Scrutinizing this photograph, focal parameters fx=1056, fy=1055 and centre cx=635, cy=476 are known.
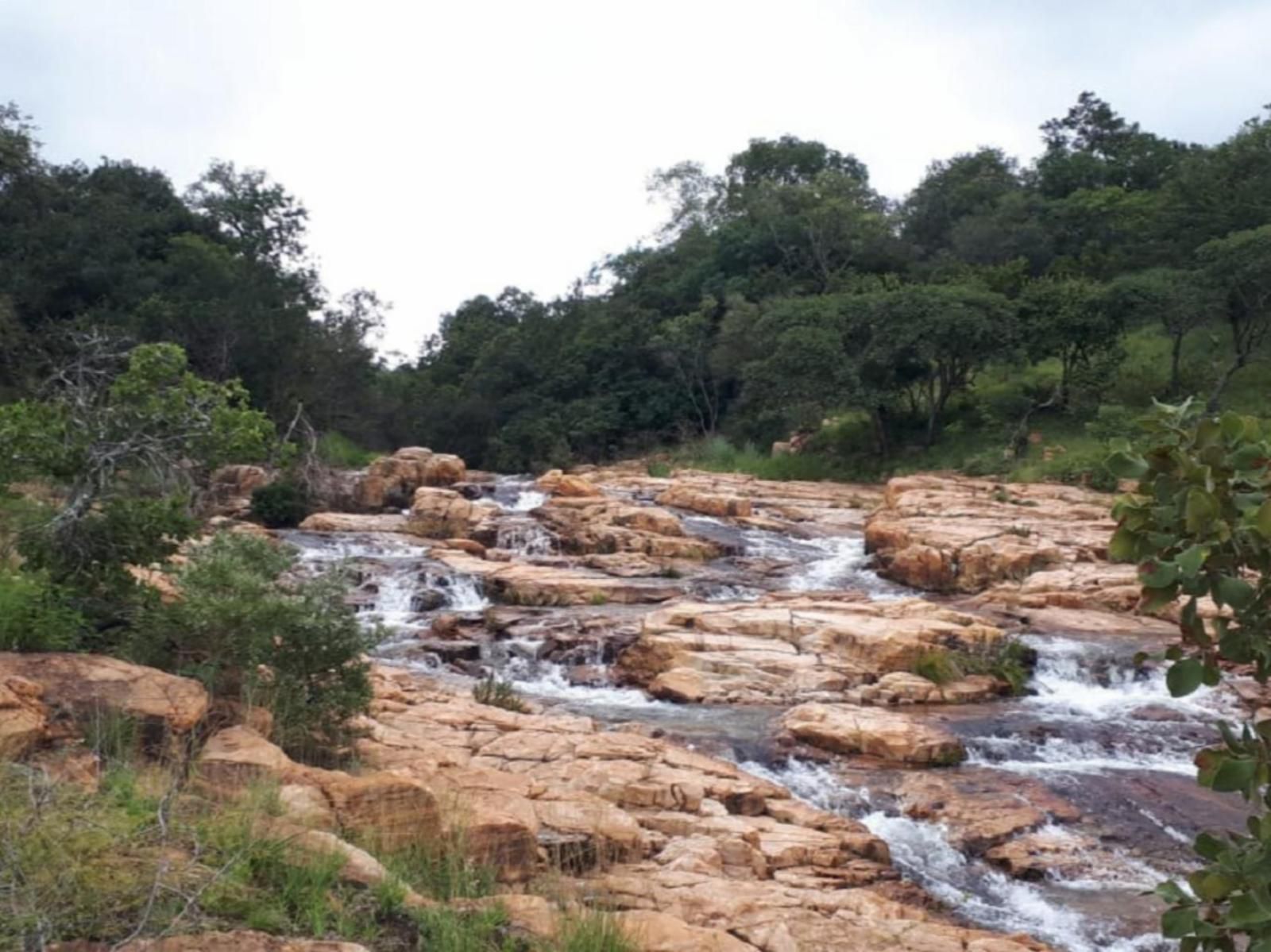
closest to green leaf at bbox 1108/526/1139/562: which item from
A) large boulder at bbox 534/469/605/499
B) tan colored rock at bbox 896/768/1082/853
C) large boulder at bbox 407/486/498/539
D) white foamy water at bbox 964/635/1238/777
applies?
tan colored rock at bbox 896/768/1082/853

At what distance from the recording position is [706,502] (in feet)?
70.9

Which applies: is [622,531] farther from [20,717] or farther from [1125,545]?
[1125,545]

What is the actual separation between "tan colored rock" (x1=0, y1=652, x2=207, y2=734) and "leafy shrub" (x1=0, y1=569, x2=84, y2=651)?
12 cm

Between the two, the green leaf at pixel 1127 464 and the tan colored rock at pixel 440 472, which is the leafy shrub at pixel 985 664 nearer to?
the green leaf at pixel 1127 464

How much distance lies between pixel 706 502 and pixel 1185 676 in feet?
65.6

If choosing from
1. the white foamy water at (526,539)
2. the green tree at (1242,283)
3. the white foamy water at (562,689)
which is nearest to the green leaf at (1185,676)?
the white foamy water at (562,689)

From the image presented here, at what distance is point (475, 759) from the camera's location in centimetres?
741

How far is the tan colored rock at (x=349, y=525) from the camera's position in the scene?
65.4 feet

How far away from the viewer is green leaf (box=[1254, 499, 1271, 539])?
1522 millimetres

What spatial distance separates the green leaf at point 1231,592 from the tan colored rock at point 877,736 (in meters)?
7.84

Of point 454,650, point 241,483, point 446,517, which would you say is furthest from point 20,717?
point 241,483

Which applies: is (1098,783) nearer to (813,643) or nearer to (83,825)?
(813,643)

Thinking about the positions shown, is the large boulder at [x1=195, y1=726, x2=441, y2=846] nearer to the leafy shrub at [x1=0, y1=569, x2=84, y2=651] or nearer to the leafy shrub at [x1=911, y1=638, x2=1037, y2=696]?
the leafy shrub at [x1=0, y1=569, x2=84, y2=651]

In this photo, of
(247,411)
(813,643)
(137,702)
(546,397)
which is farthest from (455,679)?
(546,397)
